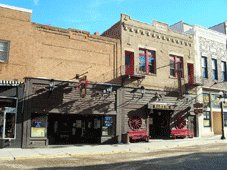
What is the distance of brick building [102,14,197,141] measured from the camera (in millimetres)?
24938

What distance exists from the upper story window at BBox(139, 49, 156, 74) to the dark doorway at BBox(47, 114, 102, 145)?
5803mm

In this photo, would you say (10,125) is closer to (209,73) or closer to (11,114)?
(11,114)

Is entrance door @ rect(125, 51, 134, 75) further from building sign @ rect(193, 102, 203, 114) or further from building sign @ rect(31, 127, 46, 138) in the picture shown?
building sign @ rect(31, 127, 46, 138)

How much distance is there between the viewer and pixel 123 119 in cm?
2430

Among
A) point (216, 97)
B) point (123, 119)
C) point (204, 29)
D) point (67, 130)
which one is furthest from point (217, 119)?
point (67, 130)

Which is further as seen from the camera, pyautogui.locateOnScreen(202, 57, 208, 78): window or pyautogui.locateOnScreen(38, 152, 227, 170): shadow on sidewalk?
pyautogui.locateOnScreen(202, 57, 208, 78): window

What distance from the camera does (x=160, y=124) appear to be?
2791cm

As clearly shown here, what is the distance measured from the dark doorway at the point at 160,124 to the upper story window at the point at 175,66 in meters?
3.66

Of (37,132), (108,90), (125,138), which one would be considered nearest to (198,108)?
(125,138)

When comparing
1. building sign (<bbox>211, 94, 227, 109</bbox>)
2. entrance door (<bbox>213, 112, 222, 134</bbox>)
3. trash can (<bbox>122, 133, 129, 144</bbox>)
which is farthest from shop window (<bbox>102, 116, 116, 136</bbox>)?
entrance door (<bbox>213, 112, 222, 134</bbox>)

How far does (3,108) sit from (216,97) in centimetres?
2093

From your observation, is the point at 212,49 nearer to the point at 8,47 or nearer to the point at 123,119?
the point at 123,119

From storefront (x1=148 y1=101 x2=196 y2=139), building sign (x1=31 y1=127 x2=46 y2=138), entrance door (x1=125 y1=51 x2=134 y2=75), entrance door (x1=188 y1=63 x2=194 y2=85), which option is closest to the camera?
building sign (x1=31 y1=127 x2=46 y2=138)

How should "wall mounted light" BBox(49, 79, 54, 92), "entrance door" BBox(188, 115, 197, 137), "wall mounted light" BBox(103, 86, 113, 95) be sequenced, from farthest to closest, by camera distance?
"entrance door" BBox(188, 115, 197, 137), "wall mounted light" BBox(103, 86, 113, 95), "wall mounted light" BBox(49, 79, 54, 92)
